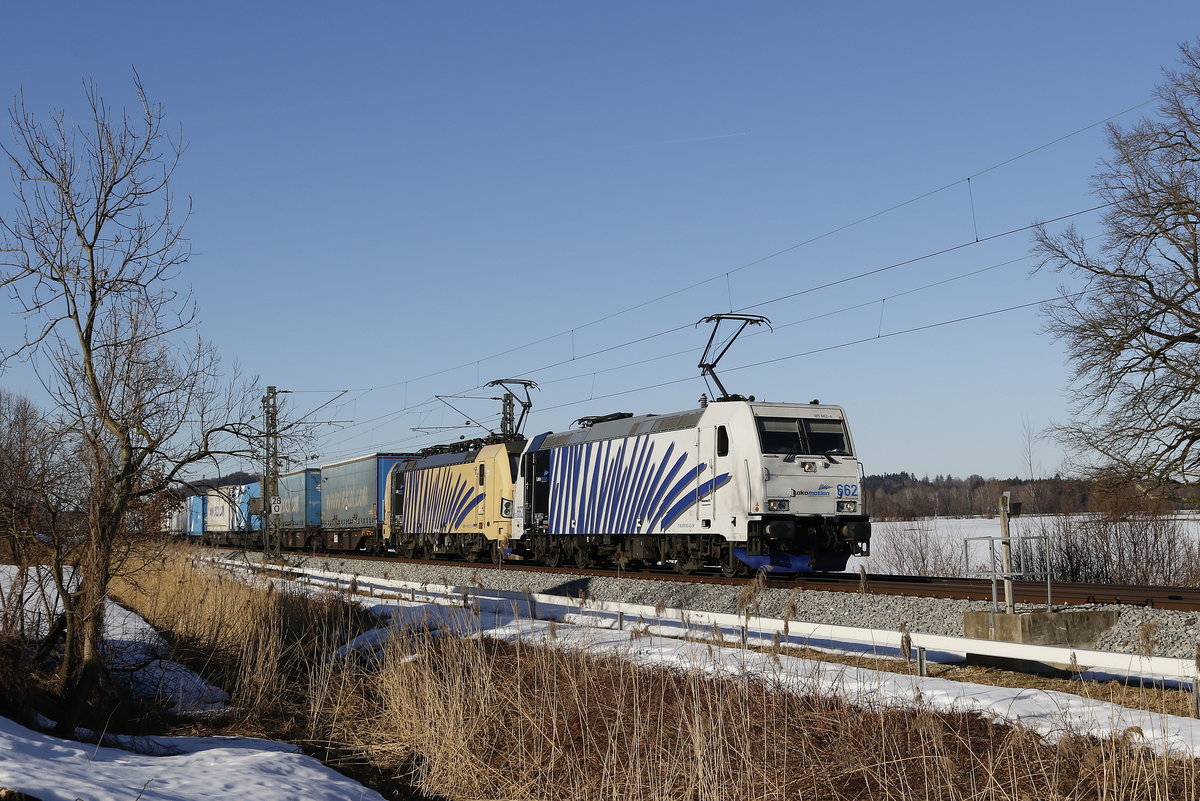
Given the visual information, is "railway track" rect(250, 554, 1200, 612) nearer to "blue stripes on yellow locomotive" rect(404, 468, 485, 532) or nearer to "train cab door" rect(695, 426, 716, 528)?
"train cab door" rect(695, 426, 716, 528)

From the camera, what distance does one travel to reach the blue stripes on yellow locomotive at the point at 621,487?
76.5 feet

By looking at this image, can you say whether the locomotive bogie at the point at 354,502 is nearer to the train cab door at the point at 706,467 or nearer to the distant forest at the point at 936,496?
the train cab door at the point at 706,467

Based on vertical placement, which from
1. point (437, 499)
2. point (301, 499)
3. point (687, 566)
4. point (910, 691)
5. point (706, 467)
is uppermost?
point (301, 499)

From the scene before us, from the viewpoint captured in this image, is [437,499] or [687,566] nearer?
[687,566]

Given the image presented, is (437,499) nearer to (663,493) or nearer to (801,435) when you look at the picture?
(663,493)

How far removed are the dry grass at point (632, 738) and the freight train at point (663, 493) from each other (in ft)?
7.63

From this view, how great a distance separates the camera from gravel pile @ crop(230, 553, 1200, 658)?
39.8 ft

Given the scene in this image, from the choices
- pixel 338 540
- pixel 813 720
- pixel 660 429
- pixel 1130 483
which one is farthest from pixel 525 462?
pixel 813 720

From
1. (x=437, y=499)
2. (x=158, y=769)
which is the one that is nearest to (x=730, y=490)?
(x=158, y=769)

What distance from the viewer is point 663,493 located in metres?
23.8

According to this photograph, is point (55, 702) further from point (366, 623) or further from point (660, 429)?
point (660, 429)

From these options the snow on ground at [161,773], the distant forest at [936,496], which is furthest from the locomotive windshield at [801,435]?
the distant forest at [936,496]

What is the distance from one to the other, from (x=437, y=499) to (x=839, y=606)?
22488 mm

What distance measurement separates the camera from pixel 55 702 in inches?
368
